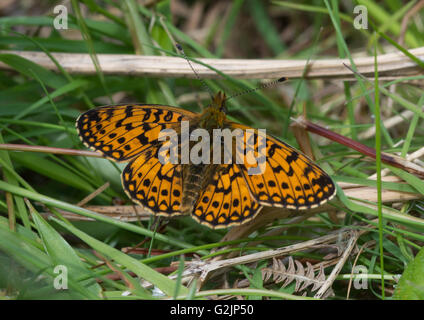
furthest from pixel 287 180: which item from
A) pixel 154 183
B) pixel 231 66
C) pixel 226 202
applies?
pixel 231 66

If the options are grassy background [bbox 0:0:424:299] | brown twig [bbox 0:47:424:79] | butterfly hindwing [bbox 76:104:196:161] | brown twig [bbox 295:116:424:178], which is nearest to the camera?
grassy background [bbox 0:0:424:299]

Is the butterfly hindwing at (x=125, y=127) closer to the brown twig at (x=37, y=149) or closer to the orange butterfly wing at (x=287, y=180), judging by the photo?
the brown twig at (x=37, y=149)

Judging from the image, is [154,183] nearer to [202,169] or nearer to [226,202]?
[202,169]

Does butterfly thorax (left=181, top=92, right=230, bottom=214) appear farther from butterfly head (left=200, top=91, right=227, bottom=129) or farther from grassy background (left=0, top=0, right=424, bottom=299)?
grassy background (left=0, top=0, right=424, bottom=299)

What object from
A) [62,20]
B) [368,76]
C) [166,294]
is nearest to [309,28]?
[368,76]

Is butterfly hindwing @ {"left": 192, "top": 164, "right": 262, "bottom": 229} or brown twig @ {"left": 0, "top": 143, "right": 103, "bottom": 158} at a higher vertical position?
brown twig @ {"left": 0, "top": 143, "right": 103, "bottom": 158}

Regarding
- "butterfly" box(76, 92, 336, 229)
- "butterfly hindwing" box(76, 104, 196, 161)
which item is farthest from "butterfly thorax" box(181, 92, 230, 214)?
"butterfly hindwing" box(76, 104, 196, 161)

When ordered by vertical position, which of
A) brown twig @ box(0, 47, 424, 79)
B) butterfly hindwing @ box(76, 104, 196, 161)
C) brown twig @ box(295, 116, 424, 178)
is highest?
brown twig @ box(0, 47, 424, 79)
